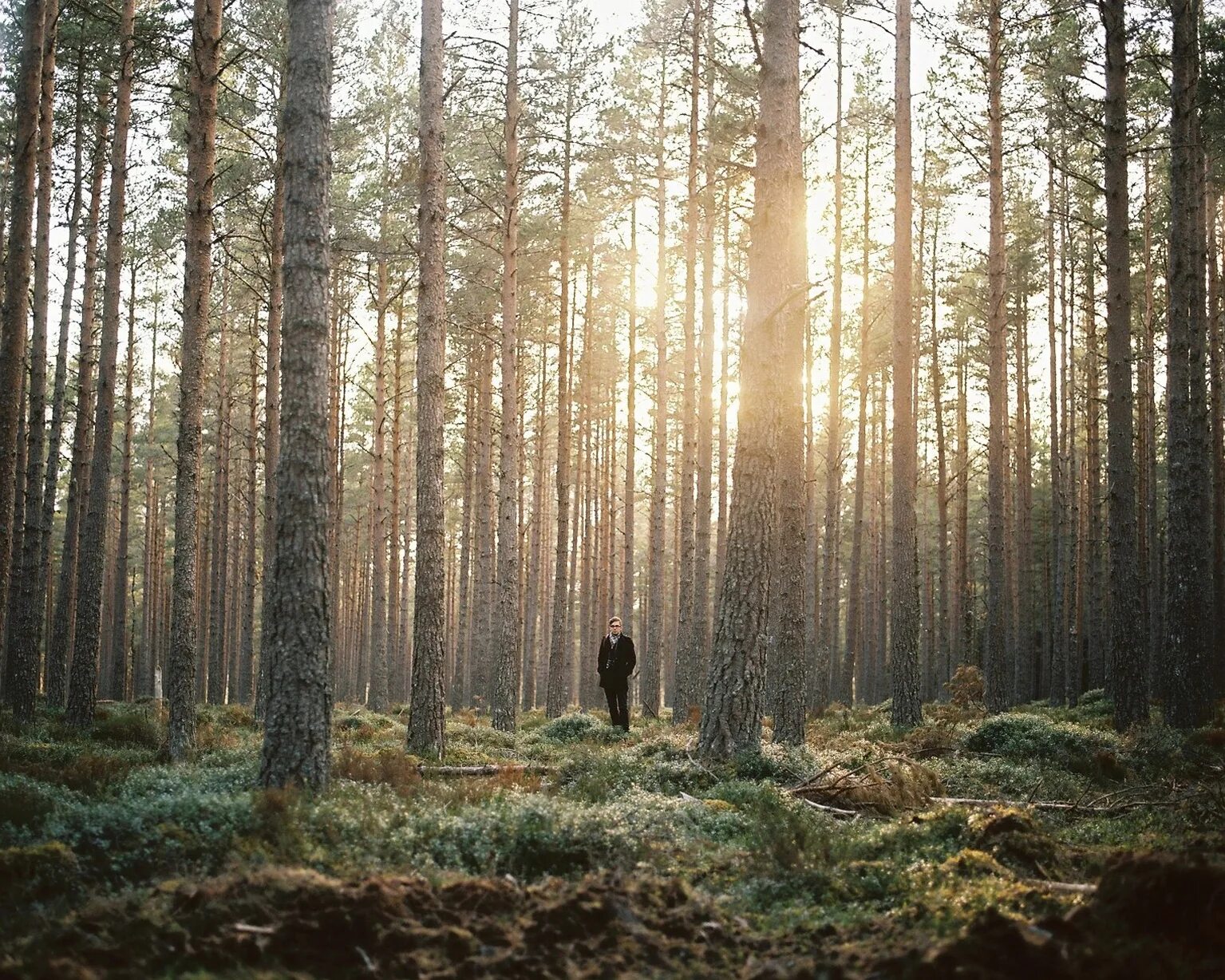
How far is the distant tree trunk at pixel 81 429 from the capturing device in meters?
16.3

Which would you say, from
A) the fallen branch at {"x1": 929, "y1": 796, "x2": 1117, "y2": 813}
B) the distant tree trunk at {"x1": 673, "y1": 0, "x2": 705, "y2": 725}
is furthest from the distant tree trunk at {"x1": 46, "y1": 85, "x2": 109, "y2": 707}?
the fallen branch at {"x1": 929, "y1": 796, "x2": 1117, "y2": 813}

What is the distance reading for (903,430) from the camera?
1446 cm

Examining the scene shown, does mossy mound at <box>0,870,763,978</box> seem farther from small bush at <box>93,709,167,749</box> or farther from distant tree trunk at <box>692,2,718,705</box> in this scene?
distant tree trunk at <box>692,2,718,705</box>

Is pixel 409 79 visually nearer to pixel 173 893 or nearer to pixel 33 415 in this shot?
pixel 33 415

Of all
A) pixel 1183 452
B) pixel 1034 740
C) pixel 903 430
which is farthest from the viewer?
pixel 903 430

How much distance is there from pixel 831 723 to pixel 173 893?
15134 mm

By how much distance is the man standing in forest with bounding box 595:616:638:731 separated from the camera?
15.8m

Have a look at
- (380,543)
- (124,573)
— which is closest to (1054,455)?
(380,543)

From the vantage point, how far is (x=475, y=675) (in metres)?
27.0

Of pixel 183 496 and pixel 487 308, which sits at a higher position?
pixel 487 308

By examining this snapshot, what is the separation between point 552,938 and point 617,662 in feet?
38.1

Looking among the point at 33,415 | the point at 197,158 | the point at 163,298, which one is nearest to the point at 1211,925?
the point at 197,158

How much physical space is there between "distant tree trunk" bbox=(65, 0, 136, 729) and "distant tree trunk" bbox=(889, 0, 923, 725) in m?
12.0

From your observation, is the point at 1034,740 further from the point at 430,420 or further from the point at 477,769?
the point at 430,420
